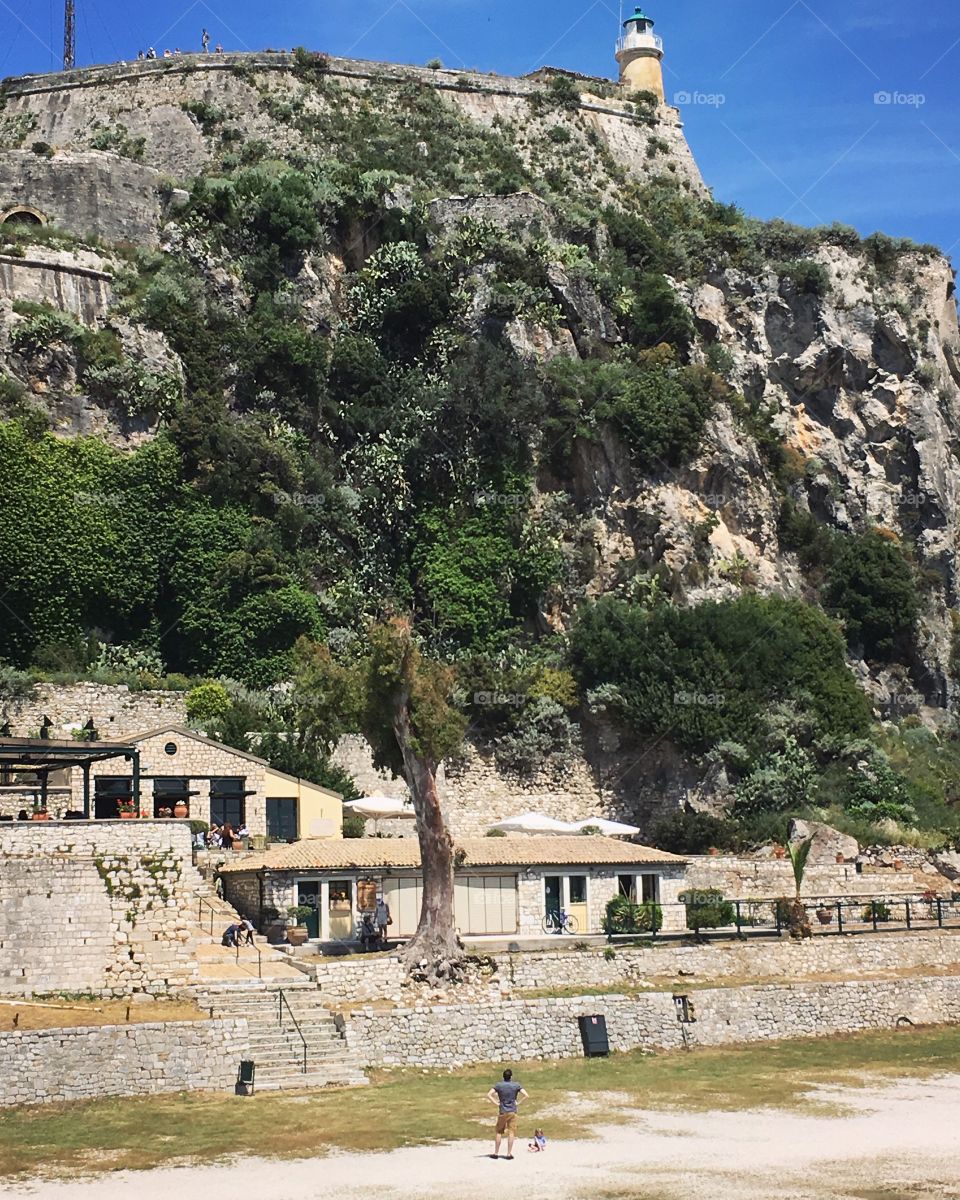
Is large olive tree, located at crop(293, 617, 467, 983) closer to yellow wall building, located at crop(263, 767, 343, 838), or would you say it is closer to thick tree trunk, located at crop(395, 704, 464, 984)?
thick tree trunk, located at crop(395, 704, 464, 984)

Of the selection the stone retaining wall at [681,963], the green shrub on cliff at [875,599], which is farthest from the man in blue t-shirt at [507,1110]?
the green shrub on cliff at [875,599]

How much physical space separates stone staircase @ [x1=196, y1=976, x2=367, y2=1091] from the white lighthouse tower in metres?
60.6

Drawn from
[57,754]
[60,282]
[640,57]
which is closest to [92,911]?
[57,754]

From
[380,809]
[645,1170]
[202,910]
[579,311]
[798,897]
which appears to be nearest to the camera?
[645,1170]

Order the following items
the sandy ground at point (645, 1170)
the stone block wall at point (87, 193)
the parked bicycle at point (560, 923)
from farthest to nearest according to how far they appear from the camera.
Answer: the stone block wall at point (87, 193), the parked bicycle at point (560, 923), the sandy ground at point (645, 1170)

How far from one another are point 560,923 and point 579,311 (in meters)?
27.7

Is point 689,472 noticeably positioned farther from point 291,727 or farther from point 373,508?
point 291,727

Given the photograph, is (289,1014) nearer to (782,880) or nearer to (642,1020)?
(642,1020)

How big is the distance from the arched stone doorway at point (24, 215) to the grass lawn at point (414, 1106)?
1560 inches

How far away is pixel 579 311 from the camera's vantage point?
57.7m

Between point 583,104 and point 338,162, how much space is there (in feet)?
56.5

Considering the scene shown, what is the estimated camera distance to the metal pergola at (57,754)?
2941 centimetres

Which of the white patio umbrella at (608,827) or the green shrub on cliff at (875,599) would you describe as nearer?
the white patio umbrella at (608,827)

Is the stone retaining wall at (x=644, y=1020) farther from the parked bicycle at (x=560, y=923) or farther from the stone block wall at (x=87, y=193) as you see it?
the stone block wall at (x=87, y=193)
